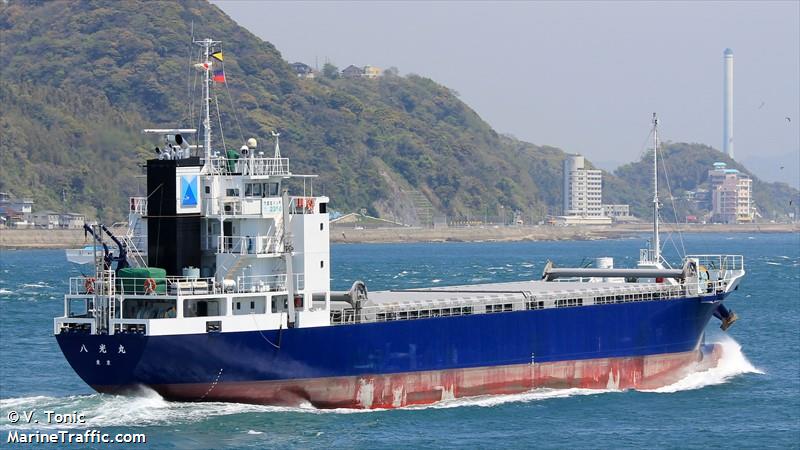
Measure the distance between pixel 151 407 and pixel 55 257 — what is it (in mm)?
109050

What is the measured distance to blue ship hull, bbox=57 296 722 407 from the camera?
34.0m

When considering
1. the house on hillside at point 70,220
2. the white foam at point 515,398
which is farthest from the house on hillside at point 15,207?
the white foam at point 515,398

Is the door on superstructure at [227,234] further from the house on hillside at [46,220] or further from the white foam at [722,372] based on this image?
the house on hillside at [46,220]

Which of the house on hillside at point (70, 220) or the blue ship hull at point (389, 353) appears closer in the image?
the blue ship hull at point (389, 353)

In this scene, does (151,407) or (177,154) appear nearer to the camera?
(151,407)

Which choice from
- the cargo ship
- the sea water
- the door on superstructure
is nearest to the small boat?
the cargo ship

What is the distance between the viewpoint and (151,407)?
33938 mm

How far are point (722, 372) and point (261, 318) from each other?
18751mm

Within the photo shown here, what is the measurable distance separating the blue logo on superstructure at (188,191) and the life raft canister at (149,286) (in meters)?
2.52

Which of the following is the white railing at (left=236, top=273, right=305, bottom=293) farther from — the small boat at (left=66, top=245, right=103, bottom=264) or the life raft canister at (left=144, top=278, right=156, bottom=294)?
the small boat at (left=66, top=245, right=103, bottom=264)

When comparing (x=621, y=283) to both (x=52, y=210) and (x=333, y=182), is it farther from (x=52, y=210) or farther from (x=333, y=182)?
(x=333, y=182)

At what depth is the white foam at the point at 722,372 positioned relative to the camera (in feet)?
145

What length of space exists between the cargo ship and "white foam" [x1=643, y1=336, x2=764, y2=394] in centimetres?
375

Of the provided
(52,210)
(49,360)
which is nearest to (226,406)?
(49,360)
